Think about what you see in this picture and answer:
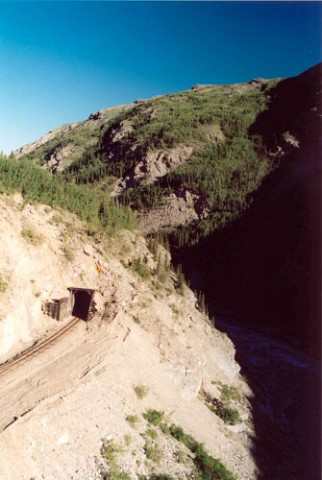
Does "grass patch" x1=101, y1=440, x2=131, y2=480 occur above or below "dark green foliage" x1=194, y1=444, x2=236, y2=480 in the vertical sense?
above

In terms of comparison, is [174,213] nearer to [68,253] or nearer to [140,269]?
[140,269]

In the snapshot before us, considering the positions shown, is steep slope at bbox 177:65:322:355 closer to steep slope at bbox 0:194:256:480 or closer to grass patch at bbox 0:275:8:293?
steep slope at bbox 0:194:256:480

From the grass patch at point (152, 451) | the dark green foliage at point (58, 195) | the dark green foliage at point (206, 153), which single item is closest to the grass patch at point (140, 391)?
the grass patch at point (152, 451)

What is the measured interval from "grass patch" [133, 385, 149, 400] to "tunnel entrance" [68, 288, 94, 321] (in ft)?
14.3

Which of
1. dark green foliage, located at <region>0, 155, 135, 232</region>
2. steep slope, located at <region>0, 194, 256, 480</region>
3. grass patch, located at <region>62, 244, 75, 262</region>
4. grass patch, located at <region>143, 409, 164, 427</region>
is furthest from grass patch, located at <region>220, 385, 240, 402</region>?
dark green foliage, located at <region>0, 155, 135, 232</region>

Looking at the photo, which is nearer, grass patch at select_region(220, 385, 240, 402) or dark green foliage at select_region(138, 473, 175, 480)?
dark green foliage at select_region(138, 473, 175, 480)

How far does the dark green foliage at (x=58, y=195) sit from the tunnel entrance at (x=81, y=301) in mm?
5642

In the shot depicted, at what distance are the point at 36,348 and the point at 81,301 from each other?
3.54 metres

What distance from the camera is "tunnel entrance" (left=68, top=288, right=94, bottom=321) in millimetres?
18734

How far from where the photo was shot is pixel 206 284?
45.7 m

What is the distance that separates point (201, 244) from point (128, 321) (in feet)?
104

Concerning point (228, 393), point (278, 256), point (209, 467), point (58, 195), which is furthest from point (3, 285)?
point (278, 256)

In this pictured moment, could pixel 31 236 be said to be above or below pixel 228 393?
above

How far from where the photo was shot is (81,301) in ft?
62.8
